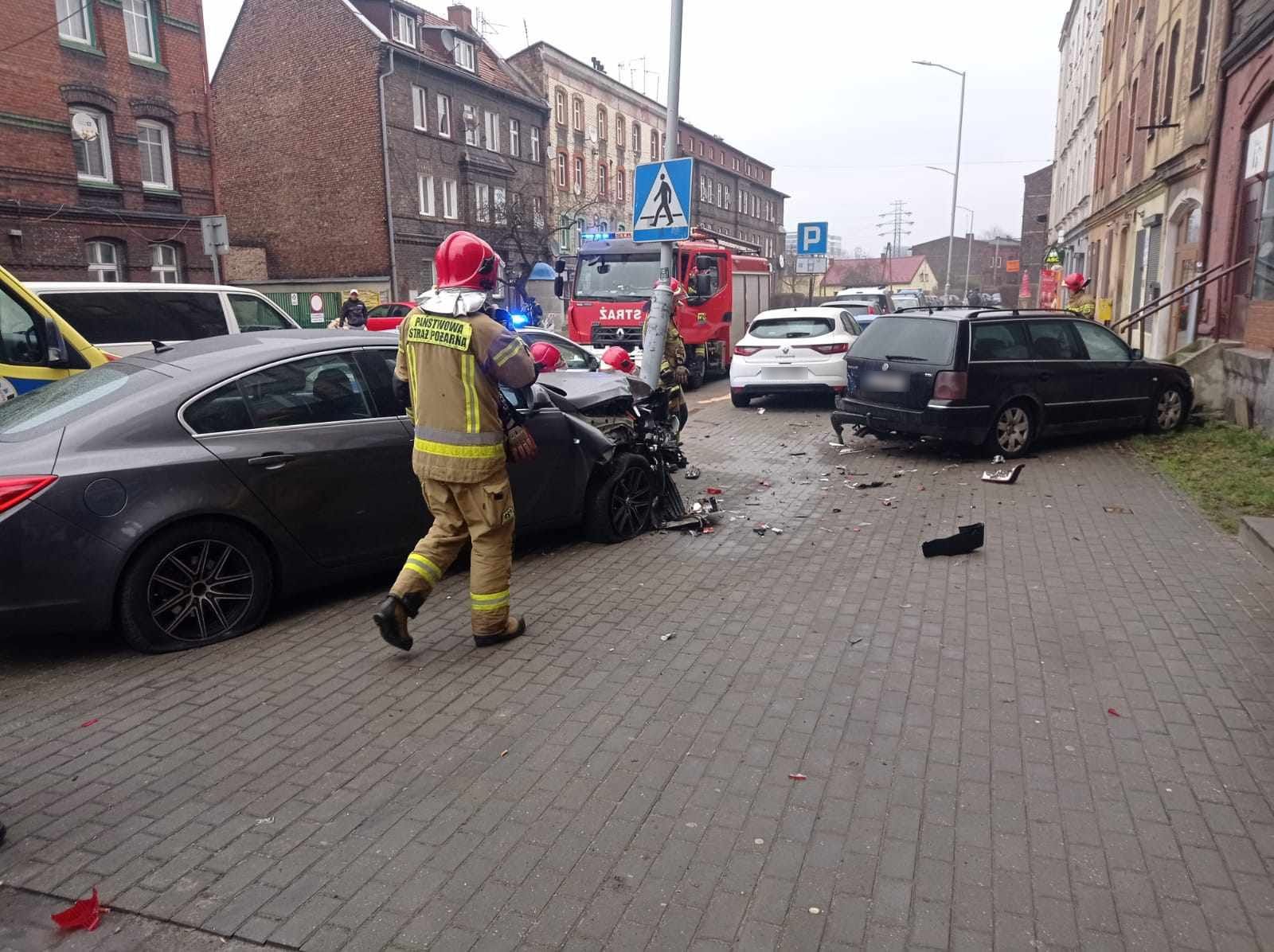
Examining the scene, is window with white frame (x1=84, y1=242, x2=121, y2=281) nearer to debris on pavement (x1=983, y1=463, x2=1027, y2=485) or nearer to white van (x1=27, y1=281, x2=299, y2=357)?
white van (x1=27, y1=281, x2=299, y2=357)

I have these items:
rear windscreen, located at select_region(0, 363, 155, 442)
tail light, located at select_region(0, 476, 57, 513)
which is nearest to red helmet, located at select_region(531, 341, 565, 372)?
rear windscreen, located at select_region(0, 363, 155, 442)

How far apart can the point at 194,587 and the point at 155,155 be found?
23063 mm

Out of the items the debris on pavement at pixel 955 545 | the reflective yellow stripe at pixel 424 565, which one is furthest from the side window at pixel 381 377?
the debris on pavement at pixel 955 545

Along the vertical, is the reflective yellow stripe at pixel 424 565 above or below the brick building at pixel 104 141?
below

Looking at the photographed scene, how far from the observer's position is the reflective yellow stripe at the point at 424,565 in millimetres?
4684

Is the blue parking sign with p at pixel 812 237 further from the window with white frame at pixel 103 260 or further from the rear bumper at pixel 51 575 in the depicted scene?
the rear bumper at pixel 51 575

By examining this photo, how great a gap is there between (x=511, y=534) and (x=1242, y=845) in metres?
3.29

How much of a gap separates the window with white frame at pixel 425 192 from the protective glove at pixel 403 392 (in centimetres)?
3393

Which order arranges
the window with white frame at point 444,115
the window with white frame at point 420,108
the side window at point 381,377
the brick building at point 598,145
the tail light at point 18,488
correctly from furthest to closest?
the brick building at point 598,145
the window with white frame at point 444,115
the window with white frame at point 420,108
the side window at point 381,377
the tail light at point 18,488

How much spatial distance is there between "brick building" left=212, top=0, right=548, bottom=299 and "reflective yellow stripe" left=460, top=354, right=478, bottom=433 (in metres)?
32.5

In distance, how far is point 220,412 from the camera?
→ 496 cm

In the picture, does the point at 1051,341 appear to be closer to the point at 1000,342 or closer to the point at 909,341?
the point at 1000,342

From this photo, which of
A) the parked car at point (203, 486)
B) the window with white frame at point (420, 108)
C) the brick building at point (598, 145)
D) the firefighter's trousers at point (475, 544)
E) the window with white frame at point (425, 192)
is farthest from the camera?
the brick building at point (598, 145)

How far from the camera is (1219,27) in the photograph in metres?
14.6
